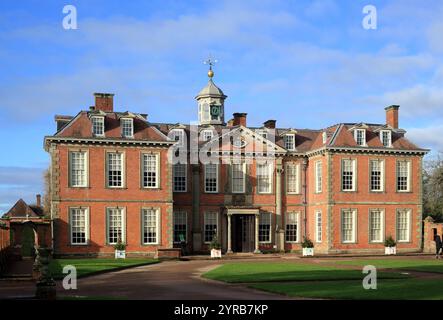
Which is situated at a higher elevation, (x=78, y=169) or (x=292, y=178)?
(x=78, y=169)

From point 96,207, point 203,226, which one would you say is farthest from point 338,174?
point 96,207

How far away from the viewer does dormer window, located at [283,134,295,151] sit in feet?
156

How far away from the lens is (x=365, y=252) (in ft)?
147

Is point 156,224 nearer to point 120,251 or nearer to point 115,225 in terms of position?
point 115,225

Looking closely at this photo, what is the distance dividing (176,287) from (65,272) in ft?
23.3

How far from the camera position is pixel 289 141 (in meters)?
47.6

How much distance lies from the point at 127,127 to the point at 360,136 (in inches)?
682

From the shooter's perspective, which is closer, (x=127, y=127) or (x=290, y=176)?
(x=127, y=127)

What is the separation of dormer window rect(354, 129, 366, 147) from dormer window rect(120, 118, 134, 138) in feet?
54.5

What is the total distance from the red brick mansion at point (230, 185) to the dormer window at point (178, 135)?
3.1 inches

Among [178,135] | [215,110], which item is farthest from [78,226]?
[215,110]

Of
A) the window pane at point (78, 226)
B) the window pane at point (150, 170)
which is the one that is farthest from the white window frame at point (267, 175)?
the window pane at point (78, 226)
